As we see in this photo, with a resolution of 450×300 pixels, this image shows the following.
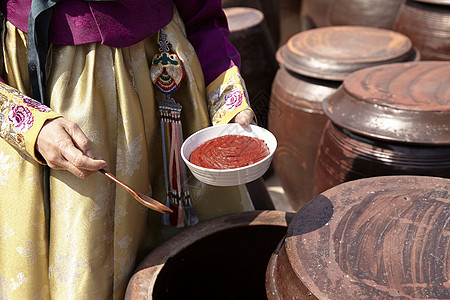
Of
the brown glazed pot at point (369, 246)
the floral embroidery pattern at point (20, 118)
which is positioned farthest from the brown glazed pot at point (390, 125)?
the floral embroidery pattern at point (20, 118)

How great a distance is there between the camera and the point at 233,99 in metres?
1.31

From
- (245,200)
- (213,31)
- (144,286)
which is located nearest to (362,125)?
(245,200)

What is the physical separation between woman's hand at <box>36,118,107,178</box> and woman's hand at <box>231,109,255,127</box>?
381 mm

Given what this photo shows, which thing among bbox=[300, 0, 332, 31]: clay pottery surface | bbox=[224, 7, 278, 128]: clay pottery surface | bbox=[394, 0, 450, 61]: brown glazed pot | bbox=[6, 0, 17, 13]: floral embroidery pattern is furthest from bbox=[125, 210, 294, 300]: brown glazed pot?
bbox=[300, 0, 332, 31]: clay pottery surface

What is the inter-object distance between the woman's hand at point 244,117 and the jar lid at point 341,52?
1.13 m

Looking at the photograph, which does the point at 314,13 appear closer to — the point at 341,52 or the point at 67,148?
the point at 341,52

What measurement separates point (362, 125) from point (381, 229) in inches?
27.9

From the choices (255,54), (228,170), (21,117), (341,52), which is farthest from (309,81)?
(21,117)

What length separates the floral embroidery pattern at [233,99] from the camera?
1.30 m

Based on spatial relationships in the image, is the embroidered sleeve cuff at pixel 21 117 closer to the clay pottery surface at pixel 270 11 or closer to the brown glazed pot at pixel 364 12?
the clay pottery surface at pixel 270 11

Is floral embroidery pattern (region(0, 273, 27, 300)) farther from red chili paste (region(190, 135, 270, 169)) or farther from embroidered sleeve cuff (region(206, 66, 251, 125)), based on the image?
embroidered sleeve cuff (region(206, 66, 251, 125))

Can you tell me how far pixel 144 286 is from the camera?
116cm

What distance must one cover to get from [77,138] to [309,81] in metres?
1.58

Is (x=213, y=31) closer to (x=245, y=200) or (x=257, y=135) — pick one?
(x=257, y=135)
